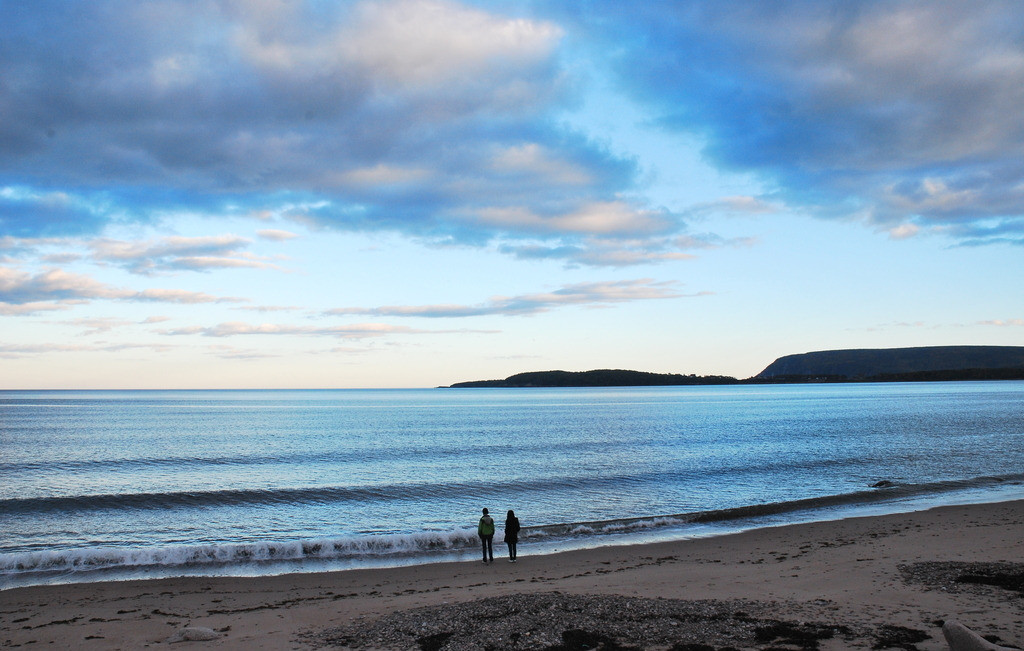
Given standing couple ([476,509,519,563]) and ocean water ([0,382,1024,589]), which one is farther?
ocean water ([0,382,1024,589])

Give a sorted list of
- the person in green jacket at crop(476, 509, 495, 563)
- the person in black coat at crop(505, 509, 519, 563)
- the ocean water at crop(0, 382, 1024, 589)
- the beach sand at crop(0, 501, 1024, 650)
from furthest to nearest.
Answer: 1. the ocean water at crop(0, 382, 1024, 589)
2. the person in black coat at crop(505, 509, 519, 563)
3. the person in green jacket at crop(476, 509, 495, 563)
4. the beach sand at crop(0, 501, 1024, 650)

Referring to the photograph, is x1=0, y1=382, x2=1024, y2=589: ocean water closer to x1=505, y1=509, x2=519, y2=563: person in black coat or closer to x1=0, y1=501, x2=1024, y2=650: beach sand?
x1=505, y1=509, x2=519, y2=563: person in black coat

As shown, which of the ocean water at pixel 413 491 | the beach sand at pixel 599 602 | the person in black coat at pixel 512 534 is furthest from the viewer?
the ocean water at pixel 413 491

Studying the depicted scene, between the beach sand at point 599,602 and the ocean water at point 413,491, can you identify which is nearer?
the beach sand at point 599,602

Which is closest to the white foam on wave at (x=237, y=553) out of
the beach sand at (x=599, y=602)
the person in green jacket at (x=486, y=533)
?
the beach sand at (x=599, y=602)

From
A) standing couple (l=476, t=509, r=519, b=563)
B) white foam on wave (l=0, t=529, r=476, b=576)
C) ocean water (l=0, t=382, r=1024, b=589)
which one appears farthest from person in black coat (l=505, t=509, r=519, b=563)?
white foam on wave (l=0, t=529, r=476, b=576)

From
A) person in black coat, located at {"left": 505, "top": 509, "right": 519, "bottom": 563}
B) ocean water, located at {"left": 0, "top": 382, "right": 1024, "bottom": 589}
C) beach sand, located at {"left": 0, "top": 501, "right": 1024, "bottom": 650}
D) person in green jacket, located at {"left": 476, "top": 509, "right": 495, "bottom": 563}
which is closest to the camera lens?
beach sand, located at {"left": 0, "top": 501, "right": 1024, "bottom": 650}

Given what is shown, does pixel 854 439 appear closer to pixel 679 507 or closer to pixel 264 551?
pixel 679 507

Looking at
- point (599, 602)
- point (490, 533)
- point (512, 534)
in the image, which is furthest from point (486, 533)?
point (599, 602)

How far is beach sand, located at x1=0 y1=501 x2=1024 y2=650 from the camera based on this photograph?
1148 centimetres

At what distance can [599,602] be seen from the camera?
13328 millimetres

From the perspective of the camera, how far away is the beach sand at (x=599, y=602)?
37.7 ft

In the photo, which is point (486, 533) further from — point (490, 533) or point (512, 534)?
point (512, 534)

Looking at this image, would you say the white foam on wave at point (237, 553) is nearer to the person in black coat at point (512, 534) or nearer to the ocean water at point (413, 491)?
the ocean water at point (413, 491)
